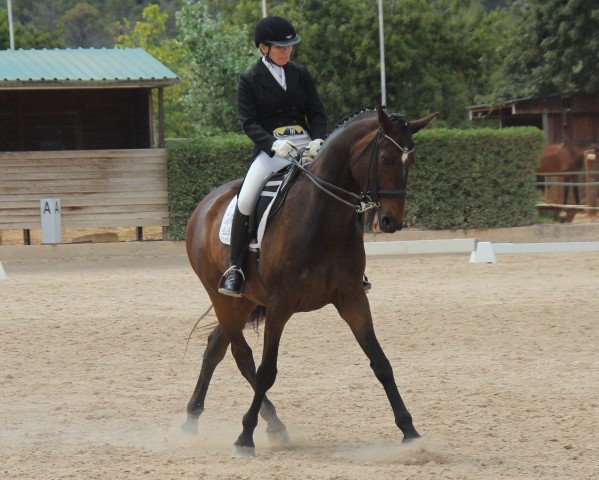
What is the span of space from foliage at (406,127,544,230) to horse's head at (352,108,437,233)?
15603mm

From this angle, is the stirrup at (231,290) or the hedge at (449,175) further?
the hedge at (449,175)

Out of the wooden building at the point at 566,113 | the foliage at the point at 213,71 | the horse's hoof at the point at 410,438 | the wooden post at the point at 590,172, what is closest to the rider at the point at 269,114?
the horse's hoof at the point at 410,438

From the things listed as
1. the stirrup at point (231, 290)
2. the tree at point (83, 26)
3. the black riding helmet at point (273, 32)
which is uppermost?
the tree at point (83, 26)

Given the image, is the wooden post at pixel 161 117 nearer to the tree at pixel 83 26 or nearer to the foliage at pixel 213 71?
the foliage at pixel 213 71

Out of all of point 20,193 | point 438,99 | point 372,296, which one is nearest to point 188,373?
point 372,296

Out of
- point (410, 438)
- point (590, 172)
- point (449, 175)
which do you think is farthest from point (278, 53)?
point (590, 172)

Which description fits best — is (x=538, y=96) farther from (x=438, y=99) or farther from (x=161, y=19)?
(x=161, y=19)

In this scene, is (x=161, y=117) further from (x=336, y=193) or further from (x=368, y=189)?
(x=368, y=189)

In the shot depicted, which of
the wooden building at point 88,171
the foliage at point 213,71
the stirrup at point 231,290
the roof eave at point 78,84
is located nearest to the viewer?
the stirrup at point 231,290

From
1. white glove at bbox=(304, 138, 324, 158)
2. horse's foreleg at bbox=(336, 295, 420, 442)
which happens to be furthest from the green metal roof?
horse's foreleg at bbox=(336, 295, 420, 442)

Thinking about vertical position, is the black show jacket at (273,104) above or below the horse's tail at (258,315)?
above

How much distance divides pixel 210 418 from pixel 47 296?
707 centimetres

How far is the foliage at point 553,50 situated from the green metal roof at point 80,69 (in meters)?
11.5

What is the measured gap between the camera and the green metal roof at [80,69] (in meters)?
21.0
